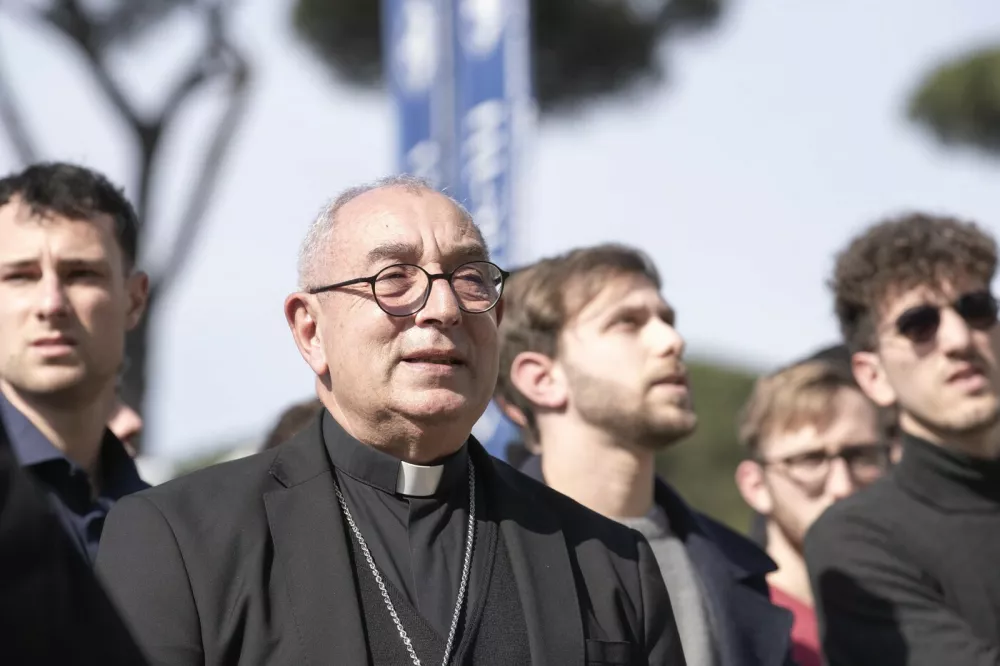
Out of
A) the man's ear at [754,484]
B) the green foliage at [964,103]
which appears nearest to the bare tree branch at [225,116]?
the man's ear at [754,484]

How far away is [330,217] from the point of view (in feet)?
11.4

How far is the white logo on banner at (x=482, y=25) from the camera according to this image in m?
8.09

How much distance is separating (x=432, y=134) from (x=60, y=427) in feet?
14.8

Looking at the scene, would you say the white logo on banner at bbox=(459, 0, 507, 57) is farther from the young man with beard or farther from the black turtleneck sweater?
the black turtleneck sweater

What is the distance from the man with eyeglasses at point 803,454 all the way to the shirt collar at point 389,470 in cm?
231

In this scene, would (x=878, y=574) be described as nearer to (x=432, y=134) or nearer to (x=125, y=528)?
(x=125, y=528)

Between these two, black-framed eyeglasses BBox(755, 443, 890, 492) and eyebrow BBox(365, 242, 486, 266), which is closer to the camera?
eyebrow BBox(365, 242, 486, 266)

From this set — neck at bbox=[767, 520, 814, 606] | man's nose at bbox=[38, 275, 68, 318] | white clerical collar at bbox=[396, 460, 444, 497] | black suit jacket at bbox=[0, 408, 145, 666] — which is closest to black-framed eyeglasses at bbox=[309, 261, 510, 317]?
white clerical collar at bbox=[396, 460, 444, 497]

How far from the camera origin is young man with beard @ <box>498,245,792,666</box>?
432cm

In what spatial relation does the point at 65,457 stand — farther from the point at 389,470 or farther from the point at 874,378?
the point at 874,378

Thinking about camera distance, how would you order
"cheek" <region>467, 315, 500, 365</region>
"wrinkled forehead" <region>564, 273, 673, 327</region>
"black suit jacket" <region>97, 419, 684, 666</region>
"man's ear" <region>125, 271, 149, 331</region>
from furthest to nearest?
"wrinkled forehead" <region>564, 273, 673, 327</region>
"man's ear" <region>125, 271, 149, 331</region>
"cheek" <region>467, 315, 500, 365</region>
"black suit jacket" <region>97, 419, 684, 666</region>

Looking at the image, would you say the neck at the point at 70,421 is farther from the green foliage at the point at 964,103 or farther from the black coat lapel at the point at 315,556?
the green foliage at the point at 964,103

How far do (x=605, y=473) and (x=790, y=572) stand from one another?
4.50 ft

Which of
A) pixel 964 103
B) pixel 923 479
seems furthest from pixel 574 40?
pixel 923 479
